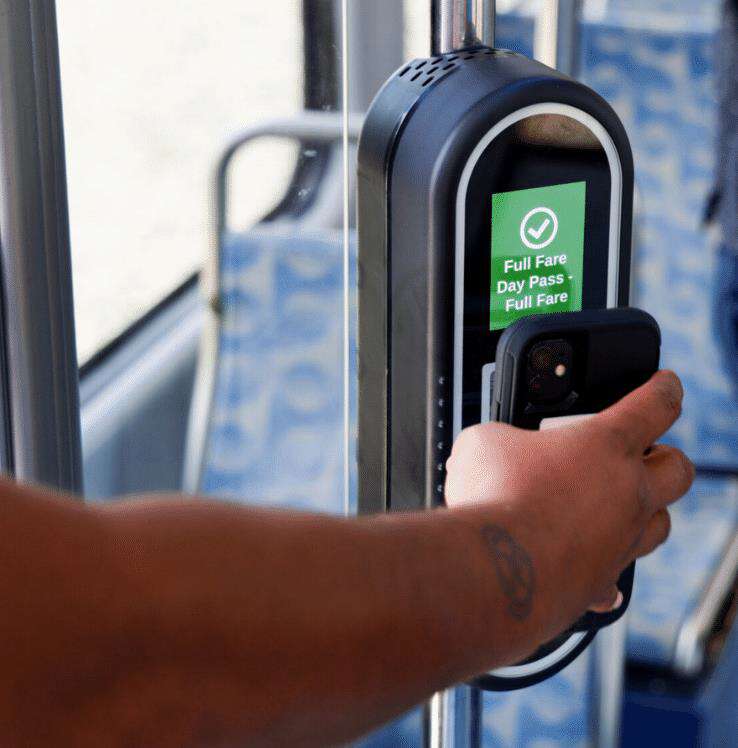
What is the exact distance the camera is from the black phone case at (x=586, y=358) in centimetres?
63

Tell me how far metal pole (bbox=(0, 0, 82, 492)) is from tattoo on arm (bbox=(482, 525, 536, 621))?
27cm

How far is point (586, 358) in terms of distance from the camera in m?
0.64

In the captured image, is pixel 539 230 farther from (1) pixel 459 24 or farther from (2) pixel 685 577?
(2) pixel 685 577

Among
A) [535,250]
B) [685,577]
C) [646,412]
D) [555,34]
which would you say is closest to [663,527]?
[646,412]

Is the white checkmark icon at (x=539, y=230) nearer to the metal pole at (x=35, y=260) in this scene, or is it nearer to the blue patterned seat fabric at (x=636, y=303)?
the metal pole at (x=35, y=260)

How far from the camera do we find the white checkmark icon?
2.17ft

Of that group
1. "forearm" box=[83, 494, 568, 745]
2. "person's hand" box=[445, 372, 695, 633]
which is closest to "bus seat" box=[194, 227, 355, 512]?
"person's hand" box=[445, 372, 695, 633]

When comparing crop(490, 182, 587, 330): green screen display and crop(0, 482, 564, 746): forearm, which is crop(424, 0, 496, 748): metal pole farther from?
crop(0, 482, 564, 746): forearm

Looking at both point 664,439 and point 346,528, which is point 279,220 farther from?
point 346,528

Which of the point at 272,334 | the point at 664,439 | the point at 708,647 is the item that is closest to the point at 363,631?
the point at 708,647

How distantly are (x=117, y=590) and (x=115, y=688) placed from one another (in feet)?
0.10

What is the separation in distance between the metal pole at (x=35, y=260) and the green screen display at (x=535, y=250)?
9.0 inches

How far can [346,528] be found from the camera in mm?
443

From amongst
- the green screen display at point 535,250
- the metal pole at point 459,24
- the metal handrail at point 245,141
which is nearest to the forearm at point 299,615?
the green screen display at point 535,250
